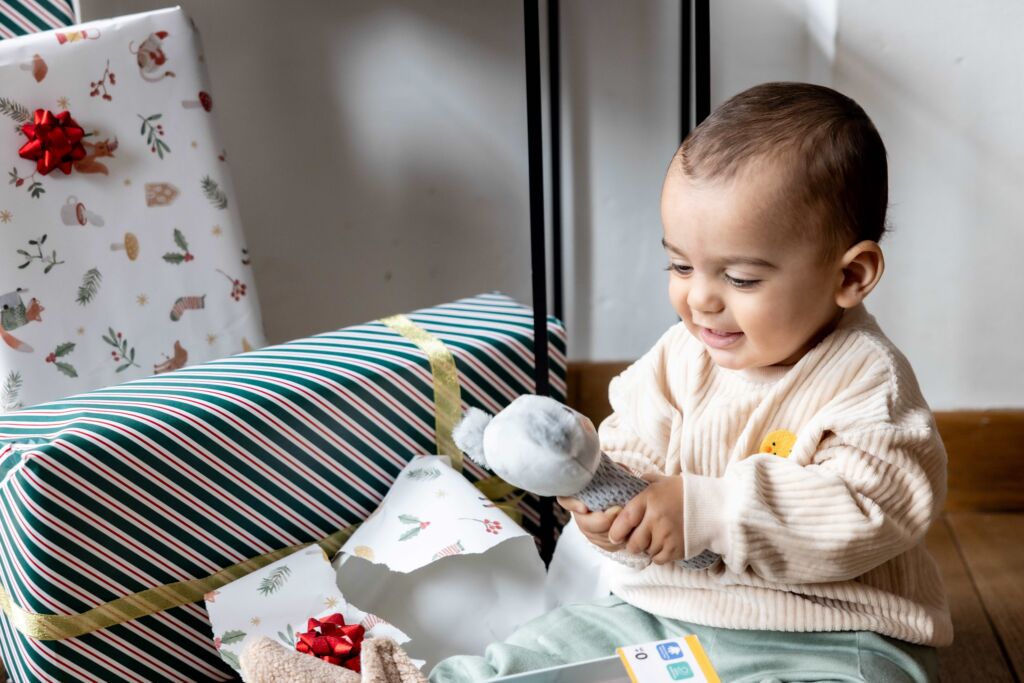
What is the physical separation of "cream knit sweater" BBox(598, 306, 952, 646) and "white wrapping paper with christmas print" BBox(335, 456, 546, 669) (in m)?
0.16

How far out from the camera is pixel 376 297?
145cm

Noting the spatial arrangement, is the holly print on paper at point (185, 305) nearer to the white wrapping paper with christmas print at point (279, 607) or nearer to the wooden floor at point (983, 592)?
the white wrapping paper with christmas print at point (279, 607)

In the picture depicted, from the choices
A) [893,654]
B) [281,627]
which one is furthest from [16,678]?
[893,654]

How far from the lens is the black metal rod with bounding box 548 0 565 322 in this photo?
4.10 ft

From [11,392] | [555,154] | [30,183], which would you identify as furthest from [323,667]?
[555,154]

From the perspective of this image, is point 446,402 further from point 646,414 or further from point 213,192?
point 213,192

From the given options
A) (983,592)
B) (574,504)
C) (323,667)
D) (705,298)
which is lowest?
(983,592)

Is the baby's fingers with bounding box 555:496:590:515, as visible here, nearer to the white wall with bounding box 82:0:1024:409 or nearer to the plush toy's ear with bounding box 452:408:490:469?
the plush toy's ear with bounding box 452:408:490:469

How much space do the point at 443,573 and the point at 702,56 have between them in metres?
0.60

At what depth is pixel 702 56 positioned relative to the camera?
1.13m

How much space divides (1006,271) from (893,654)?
0.66 m

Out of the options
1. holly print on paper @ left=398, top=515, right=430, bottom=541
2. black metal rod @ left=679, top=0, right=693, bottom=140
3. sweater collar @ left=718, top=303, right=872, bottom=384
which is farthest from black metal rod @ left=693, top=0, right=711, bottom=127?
holly print on paper @ left=398, top=515, right=430, bottom=541

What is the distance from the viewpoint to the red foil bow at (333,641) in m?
0.88

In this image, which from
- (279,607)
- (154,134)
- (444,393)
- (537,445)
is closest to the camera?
(537,445)
